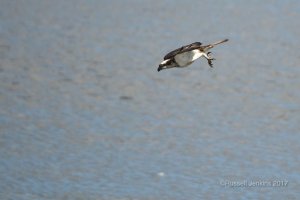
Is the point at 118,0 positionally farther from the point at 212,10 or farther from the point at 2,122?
the point at 2,122

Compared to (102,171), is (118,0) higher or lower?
higher

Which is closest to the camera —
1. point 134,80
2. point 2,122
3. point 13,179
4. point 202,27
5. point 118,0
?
point 13,179

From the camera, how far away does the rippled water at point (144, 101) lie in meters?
17.0

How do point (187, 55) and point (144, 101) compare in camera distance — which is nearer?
point (187, 55)

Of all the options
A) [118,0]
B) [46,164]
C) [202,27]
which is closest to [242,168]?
[46,164]

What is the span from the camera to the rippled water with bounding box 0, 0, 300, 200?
17.0m

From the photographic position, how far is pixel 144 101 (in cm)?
2170

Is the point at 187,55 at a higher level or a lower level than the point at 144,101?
lower

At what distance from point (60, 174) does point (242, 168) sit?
3.66 m

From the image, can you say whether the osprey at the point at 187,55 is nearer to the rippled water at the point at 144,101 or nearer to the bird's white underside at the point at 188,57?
the bird's white underside at the point at 188,57

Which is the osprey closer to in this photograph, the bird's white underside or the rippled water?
the bird's white underside

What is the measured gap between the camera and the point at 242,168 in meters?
17.4

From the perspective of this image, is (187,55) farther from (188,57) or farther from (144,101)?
(144,101)

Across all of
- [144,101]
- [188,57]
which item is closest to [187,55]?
[188,57]
